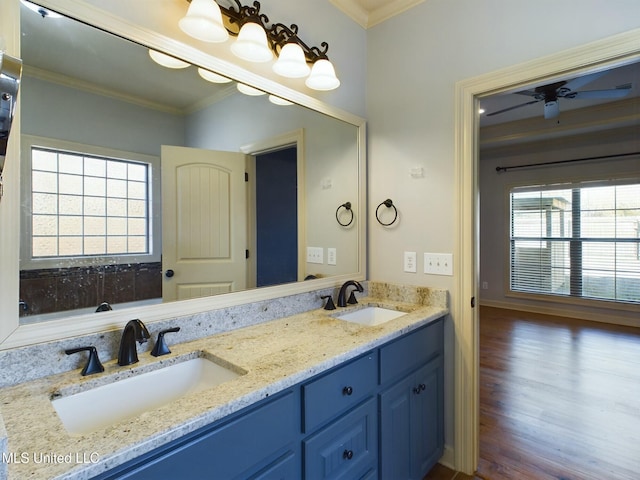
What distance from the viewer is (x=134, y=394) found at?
3.48ft

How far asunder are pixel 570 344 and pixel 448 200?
3203 mm

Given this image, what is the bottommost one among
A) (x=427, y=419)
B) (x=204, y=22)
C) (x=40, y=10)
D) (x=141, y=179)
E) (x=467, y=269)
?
(x=427, y=419)

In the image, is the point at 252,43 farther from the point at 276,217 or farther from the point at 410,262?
the point at 410,262

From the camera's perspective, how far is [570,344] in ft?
12.5

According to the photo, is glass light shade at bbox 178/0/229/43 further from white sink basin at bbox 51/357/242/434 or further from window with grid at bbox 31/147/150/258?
white sink basin at bbox 51/357/242/434

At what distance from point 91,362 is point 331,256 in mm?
1317

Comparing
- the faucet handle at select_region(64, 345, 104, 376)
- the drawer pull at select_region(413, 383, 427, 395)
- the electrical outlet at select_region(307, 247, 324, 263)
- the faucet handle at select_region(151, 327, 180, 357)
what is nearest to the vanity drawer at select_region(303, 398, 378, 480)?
the drawer pull at select_region(413, 383, 427, 395)

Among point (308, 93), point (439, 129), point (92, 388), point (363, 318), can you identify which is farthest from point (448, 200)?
point (92, 388)

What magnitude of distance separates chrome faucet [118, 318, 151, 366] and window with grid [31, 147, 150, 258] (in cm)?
29

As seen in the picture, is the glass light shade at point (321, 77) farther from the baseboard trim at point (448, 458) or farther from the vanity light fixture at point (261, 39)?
the baseboard trim at point (448, 458)

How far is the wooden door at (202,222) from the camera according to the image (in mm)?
1348

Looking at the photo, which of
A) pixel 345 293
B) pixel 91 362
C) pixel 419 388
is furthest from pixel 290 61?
pixel 419 388

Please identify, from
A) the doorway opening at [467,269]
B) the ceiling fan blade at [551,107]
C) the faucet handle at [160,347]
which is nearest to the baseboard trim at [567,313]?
the ceiling fan blade at [551,107]

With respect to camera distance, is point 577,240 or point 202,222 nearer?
point 202,222
